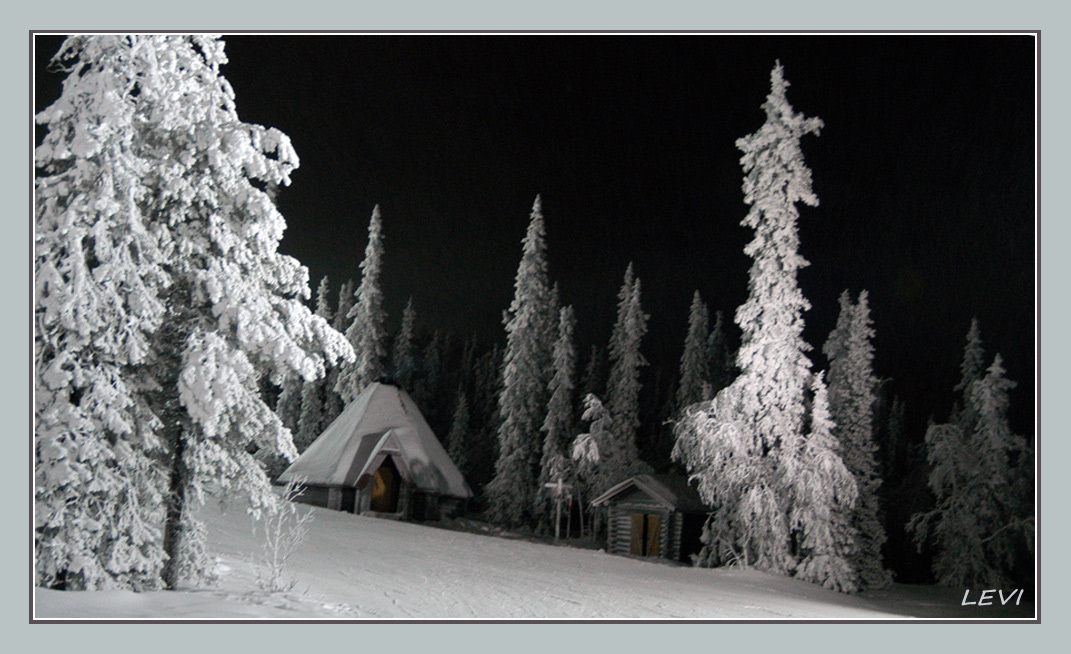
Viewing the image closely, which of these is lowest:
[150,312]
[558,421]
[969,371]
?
[558,421]

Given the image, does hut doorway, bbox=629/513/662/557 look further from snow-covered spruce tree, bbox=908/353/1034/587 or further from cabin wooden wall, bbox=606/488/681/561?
snow-covered spruce tree, bbox=908/353/1034/587

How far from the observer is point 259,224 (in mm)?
12328

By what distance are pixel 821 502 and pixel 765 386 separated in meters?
3.41

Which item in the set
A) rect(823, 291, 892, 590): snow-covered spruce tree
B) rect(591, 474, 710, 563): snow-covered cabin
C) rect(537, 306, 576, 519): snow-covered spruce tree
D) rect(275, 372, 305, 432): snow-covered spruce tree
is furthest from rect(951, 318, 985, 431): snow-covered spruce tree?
rect(275, 372, 305, 432): snow-covered spruce tree

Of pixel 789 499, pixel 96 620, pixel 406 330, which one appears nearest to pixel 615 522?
pixel 789 499

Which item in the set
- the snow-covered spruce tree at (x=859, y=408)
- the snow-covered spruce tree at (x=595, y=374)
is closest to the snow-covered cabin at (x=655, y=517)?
the snow-covered spruce tree at (x=859, y=408)

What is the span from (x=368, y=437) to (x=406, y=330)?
1854 cm

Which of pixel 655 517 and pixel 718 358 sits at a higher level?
pixel 718 358

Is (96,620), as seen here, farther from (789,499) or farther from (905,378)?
(905,378)

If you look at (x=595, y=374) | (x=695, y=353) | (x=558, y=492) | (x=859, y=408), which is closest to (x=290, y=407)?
(x=558, y=492)

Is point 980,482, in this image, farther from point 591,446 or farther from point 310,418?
point 310,418

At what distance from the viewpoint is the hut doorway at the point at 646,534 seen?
92.0ft

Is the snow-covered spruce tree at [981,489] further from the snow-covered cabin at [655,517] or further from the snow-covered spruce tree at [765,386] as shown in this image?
the snow-covered cabin at [655,517]

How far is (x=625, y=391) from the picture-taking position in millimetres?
39906
